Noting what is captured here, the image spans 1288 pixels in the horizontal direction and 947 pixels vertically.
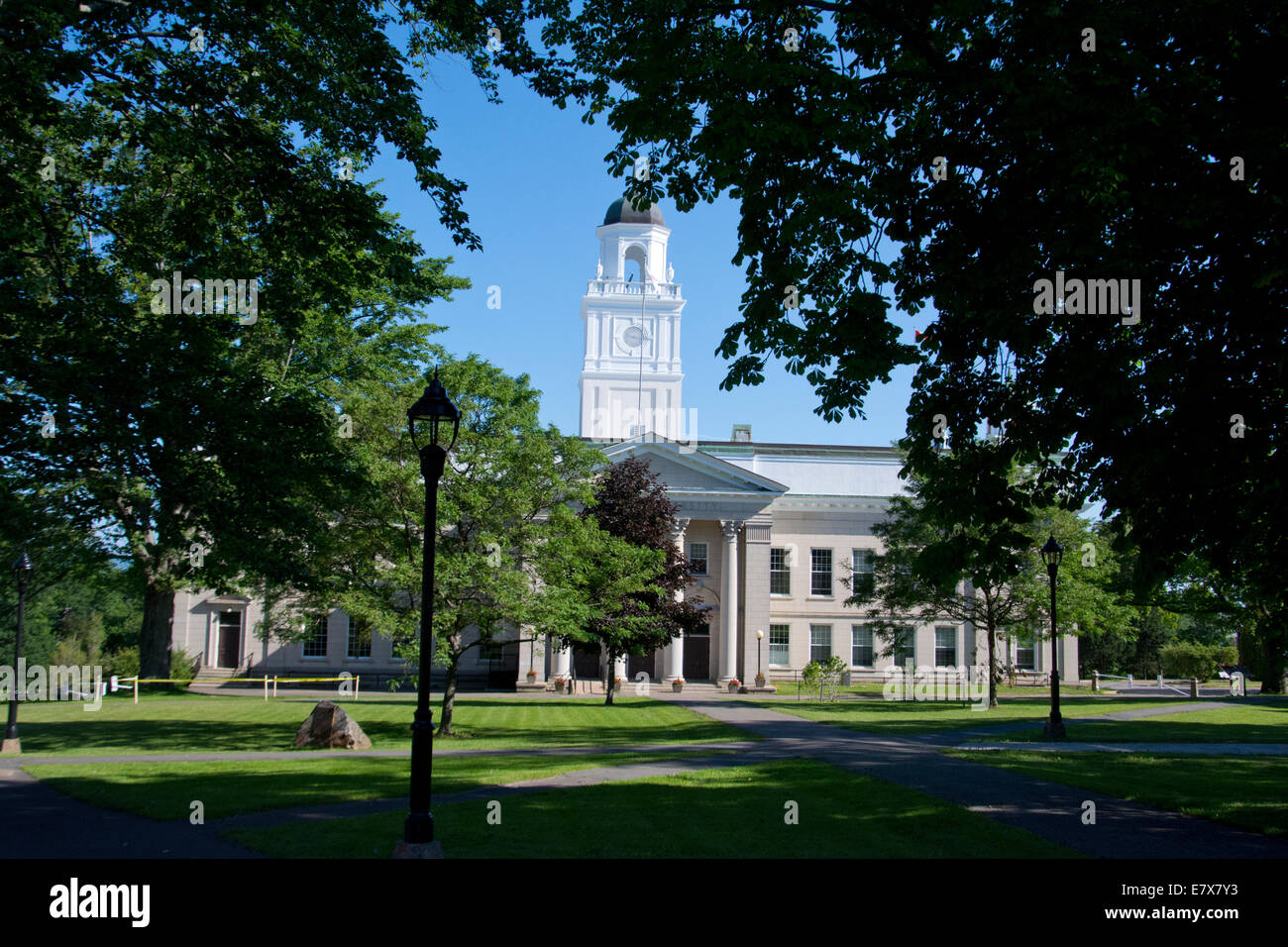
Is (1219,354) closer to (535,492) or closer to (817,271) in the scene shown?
(817,271)

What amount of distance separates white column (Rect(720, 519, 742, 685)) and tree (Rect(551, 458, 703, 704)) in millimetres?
13322

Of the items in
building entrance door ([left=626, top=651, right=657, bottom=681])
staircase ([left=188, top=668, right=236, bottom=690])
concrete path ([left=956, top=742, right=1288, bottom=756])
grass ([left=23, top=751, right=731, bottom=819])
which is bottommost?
staircase ([left=188, top=668, right=236, bottom=690])

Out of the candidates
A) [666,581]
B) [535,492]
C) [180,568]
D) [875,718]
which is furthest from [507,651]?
[180,568]

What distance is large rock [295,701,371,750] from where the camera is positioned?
2162 centimetres

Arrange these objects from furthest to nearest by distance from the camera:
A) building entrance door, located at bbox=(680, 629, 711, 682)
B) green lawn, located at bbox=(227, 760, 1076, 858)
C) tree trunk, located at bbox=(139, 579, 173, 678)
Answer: building entrance door, located at bbox=(680, 629, 711, 682)
tree trunk, located at bbox=(139, 579, 173, 678)
green lawn, located at bbox=(227, 760, 1076, 858)

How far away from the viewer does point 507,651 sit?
55500 mm

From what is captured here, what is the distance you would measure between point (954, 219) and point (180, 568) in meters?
11.5

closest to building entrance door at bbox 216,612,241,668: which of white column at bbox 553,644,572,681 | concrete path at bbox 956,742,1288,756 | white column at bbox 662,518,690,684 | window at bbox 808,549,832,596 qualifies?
white column at bbox 553,644,572,681

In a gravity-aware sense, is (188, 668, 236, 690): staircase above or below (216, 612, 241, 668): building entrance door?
below

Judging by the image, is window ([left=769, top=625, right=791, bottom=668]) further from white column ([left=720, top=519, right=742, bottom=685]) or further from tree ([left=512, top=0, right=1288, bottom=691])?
tree ([left=512, top=0, right=1288, bottom=691])

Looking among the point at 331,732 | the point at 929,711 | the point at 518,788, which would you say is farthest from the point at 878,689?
the point at 518,788

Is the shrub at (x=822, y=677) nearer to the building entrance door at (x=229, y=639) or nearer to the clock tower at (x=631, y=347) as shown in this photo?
the building entrance door at (x=229, y=639)

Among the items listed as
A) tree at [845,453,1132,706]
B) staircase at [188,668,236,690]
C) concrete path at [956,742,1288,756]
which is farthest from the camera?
staircase at [188,668,236,690]

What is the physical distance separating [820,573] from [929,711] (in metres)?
23.3
